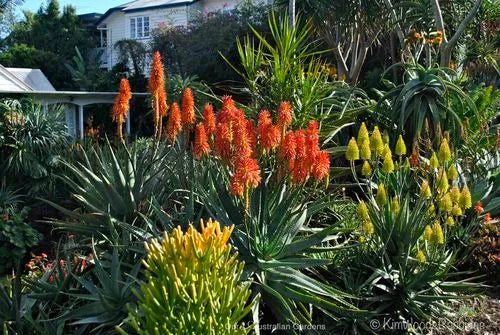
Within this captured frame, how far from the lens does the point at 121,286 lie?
3812mm

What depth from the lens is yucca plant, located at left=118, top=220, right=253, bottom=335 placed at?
207 cm

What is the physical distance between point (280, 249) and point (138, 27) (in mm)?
32731

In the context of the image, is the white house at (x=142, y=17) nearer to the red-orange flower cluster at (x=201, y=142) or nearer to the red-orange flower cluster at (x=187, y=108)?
the red-orange flower cluster at (x=187, y=108)

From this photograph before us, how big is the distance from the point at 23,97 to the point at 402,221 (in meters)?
12.8

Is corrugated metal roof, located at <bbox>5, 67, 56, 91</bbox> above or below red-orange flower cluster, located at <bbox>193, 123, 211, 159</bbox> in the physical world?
below

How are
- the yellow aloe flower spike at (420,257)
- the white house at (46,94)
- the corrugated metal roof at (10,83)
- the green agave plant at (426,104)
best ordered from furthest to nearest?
the white house at (46,94), the corrugated metal roof at (10,83), the green agave plant at (426,104), the yellow aloe flower spike at (420,257)

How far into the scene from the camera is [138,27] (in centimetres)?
3500

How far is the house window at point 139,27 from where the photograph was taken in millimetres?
34531

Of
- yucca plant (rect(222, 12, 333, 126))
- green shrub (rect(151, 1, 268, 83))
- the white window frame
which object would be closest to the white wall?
the white window frame

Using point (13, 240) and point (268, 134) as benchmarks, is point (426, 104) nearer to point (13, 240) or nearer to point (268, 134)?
point (268, 134)

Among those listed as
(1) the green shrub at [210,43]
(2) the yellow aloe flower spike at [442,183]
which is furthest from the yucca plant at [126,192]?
(1) the green shrub at [210,43]

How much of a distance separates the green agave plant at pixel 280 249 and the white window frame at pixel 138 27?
31.3 m

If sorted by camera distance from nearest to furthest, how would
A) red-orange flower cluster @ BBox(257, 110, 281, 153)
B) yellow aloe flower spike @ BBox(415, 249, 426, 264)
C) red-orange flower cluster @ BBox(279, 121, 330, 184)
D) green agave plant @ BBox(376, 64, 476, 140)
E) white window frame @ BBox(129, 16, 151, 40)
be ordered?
red-orange flower cluster @ BBox(279, 121, 330, 184) < red-orange flower cluster @ BBox(257, 110, 281, 153) < yellow aloe flower spike @ BBox(415, 249, 426, 264) < green agave plant @ BBox(376, 64, 476, 140) < white window frame @ BBox(129, 16, 151, 40)

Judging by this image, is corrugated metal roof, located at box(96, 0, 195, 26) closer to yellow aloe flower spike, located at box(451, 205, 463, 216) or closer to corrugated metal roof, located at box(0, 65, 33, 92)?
corrugated metal roof, located at box(0, 65, 33, 92)
